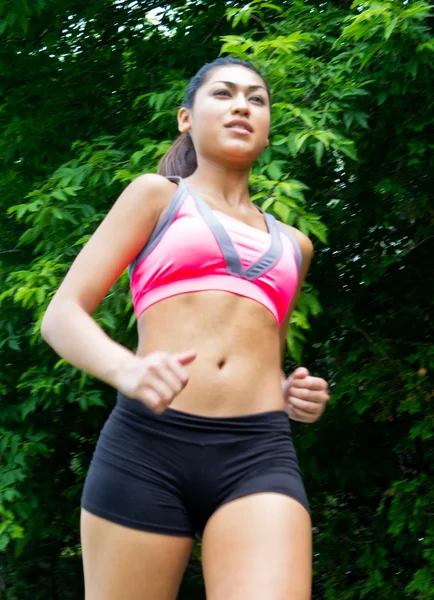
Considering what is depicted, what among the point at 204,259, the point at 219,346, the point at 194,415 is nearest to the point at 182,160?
the point at 204,259

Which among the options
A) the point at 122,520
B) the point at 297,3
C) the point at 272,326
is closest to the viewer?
the point at 122,520

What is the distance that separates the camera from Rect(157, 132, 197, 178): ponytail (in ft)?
8.92

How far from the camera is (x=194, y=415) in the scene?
2227 millimetres

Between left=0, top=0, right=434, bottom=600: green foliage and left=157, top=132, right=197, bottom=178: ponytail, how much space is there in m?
1.38

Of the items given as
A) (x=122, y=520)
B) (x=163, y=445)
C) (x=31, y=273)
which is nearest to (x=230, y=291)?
(x=163, y=445)

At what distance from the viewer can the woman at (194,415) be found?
212 cm

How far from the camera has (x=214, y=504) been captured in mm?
2227

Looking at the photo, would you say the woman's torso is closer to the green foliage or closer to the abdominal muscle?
the abdominal muscle

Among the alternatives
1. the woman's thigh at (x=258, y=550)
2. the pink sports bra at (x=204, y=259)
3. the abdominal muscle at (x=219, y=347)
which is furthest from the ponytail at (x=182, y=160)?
the woman's thigh at (x=258, y=550)

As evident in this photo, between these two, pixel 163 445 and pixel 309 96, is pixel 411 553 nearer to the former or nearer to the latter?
pixel 309 96

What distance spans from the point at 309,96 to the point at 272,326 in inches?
84.1

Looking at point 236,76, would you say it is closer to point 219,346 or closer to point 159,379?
point 219,346

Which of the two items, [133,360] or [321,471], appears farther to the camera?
[321,471]

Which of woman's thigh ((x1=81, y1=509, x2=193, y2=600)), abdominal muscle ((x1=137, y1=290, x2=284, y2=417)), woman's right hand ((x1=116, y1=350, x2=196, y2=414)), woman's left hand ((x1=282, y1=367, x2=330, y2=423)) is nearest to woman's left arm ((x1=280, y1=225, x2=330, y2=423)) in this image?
woman's left hand ((x1=282, y1=367, x2=330, y2=423))
